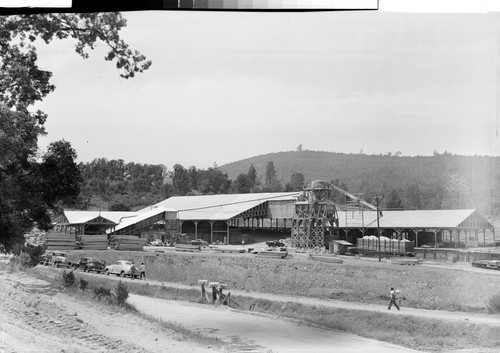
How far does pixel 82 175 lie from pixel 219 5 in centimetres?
131

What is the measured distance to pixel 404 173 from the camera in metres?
3.06

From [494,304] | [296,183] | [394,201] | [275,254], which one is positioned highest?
[296,183]

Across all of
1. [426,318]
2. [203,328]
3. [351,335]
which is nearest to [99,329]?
[203,328]

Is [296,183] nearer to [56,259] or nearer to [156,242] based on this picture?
[156,242]

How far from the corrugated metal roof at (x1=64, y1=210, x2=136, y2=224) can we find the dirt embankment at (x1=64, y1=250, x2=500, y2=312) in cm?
20

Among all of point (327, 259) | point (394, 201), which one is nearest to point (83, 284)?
point (327, 259)

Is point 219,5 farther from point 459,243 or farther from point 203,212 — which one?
point 459,243

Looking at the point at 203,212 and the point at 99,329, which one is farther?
the point at 203,212

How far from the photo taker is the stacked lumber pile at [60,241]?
3.13m

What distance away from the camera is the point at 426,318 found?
369 centimetres

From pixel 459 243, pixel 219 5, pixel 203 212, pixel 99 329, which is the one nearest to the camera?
pixel 219 5

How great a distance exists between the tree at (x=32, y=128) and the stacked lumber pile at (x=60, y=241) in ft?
0.38

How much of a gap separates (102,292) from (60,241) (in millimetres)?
418

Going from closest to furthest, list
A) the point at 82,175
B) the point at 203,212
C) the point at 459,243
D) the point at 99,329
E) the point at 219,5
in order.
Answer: the point at 219,5
the point at 99,329
the point at 82,175
the point at 203,212
the point at 459,243
